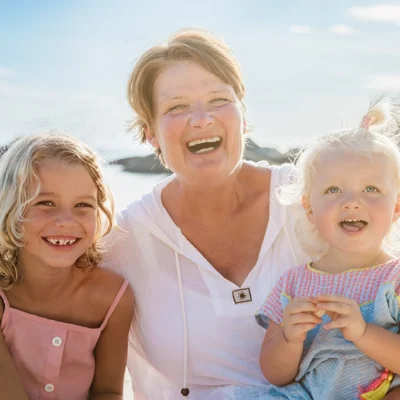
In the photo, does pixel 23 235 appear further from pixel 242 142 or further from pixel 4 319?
pixel 242 142

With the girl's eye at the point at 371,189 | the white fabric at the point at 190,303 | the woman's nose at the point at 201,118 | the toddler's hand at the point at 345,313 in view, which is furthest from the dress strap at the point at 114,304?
the girl's eye at the point at 371,189

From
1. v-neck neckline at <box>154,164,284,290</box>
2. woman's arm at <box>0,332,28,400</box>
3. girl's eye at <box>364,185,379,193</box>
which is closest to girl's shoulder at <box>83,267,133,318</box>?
v-neck neckline at <box>154,164,284,290</box>

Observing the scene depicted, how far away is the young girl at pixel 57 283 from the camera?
331cm

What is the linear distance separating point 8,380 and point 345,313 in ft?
4.84

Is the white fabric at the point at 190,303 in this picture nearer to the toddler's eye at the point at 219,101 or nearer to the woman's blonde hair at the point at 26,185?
the woman's blonde hair at the point at 26,185

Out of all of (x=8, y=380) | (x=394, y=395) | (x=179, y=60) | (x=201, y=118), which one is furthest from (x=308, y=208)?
(x=8, y=380)

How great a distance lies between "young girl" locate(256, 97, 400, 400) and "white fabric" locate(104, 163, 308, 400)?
0.33m

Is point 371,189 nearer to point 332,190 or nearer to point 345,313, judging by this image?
point 332,190

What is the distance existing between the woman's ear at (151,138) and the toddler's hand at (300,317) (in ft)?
4.40

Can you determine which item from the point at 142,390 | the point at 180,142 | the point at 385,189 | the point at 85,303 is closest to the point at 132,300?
the point at 85,303

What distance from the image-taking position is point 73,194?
334 centimetres

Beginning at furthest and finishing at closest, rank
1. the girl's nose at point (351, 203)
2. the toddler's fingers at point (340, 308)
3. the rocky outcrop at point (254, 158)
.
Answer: the rocky outcrop at point (254, 158) < the girl's nose at point (351, 203) < the toddler's fingers at point (340, 308)

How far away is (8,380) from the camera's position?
319 centimetres

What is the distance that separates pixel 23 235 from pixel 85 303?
17.6 inches
